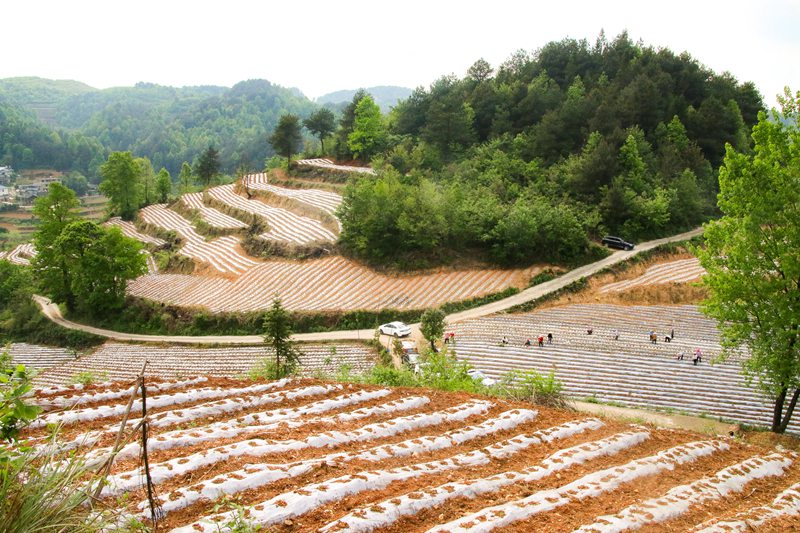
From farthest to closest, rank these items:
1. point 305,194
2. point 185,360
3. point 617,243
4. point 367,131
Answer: point 367,131 → point 305,194 → point 617,243 → point 185,360

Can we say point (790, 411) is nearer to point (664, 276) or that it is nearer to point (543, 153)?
point (664, 276)

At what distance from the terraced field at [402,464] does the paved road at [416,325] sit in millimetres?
19390

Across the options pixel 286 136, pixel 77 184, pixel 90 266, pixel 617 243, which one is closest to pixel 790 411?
pixel 617 243

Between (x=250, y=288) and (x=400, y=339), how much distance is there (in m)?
13.9

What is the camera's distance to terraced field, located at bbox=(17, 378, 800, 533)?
5871 millimetres

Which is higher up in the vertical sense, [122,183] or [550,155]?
[550,155]

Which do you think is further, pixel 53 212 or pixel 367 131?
pixel 367 131

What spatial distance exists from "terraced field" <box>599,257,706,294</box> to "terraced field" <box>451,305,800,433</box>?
2.34m

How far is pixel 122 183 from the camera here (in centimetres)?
6406

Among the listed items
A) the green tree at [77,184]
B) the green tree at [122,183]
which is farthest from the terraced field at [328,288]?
the green tree at [77,184]

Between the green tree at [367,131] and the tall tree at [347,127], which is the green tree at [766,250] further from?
the tall tree at [347,127]

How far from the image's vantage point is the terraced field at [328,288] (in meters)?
33.1

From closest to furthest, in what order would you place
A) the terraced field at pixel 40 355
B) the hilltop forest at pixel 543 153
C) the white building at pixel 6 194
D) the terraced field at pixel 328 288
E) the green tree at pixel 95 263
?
the terraced field at pixel 40 355 → the terraced field at pixel 328 288 → the green tree at pixel 95 263 → the hilltop forest at pixel 543 153 → the white building at pixel 6 194

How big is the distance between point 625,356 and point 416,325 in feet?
37.0
